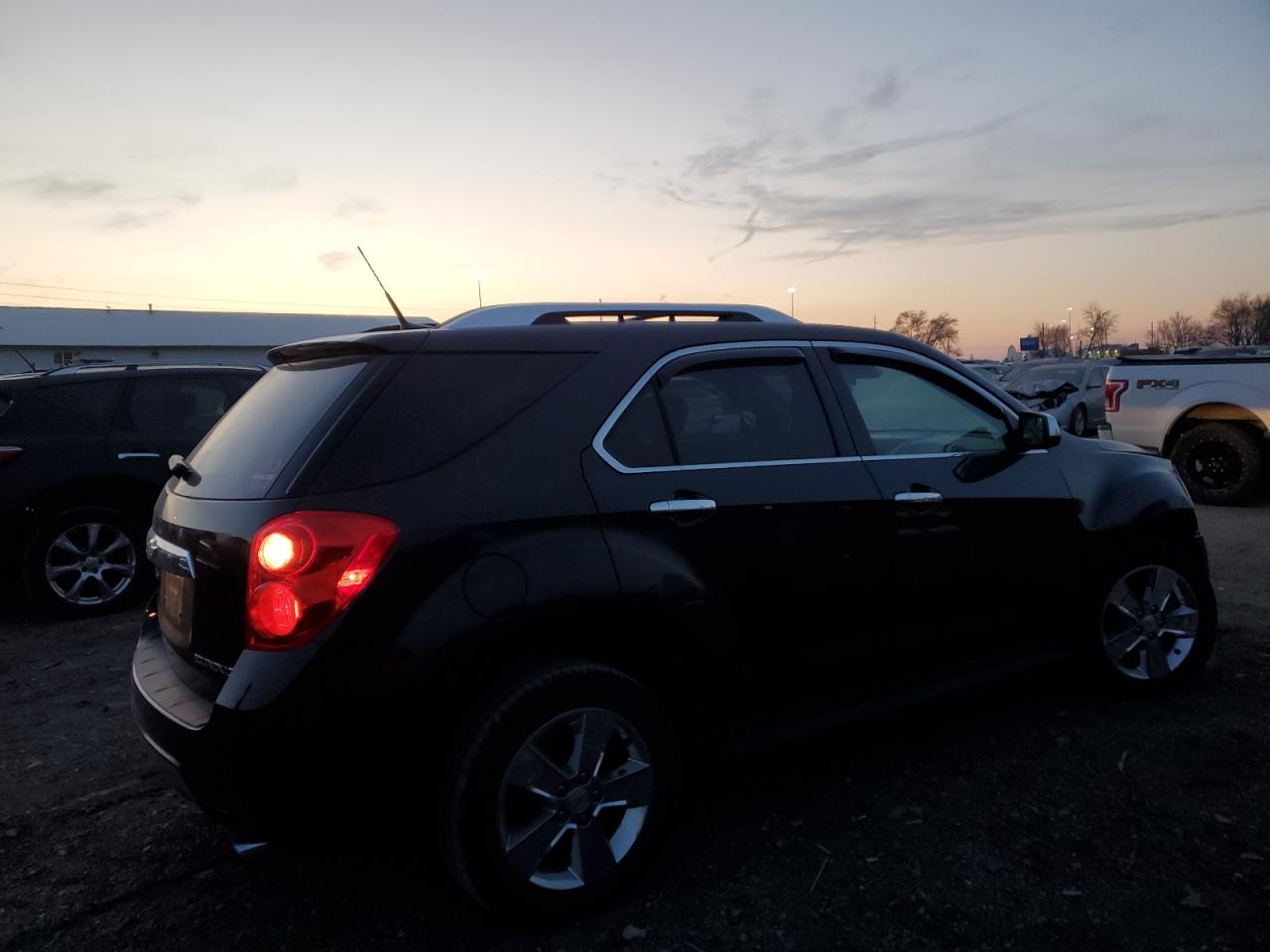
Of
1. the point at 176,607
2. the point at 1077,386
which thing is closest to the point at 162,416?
the point at 176,607

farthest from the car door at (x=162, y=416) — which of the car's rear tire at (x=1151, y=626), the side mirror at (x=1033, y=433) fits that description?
the car's rear tire at (x=1151, y=626)

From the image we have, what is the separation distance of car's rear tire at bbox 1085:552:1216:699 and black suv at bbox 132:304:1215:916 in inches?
23.2

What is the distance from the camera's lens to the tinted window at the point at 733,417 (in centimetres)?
291

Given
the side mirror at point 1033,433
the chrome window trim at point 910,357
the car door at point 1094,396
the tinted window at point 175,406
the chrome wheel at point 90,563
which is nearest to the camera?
the chrome window trim at point 910,357

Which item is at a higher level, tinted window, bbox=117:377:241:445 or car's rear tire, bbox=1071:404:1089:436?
tinted window, bbox=117:377:241:445

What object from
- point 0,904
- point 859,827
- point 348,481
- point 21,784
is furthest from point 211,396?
point 859,827

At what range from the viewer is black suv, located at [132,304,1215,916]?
236 cm

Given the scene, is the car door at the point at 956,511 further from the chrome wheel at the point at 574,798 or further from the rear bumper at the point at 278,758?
the rear bumper at the point at 278,758

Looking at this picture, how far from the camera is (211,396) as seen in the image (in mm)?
7047

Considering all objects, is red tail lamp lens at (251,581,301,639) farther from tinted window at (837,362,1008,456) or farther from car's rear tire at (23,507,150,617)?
car's rear tire at (23,507,150,617)

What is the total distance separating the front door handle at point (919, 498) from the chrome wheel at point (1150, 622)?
3.86ft

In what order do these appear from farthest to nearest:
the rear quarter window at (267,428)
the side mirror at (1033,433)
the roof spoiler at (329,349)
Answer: the side mirror at (1033,433) → the roof spoiler at (329,349) → the rear quarter window at (267,428)

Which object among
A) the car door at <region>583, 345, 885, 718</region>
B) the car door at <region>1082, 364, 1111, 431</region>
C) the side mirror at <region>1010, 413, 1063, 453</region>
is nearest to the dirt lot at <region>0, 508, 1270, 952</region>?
the car door at <region>583, 345, 885, 718</region>

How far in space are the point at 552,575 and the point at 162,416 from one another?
5.35 metres
